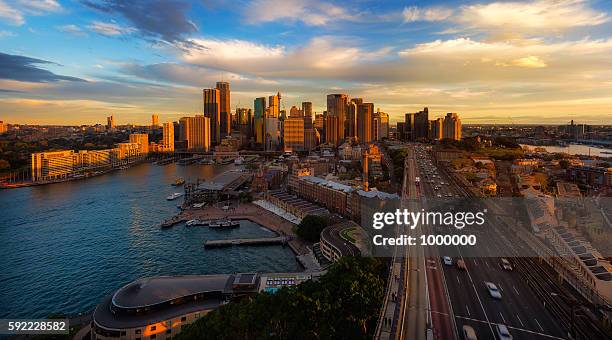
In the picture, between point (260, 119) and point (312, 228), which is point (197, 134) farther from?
point (312, 228)

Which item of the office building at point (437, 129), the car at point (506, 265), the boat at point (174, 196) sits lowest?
the boat at point (174, 196)

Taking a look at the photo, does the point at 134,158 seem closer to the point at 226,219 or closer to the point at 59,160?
the point at 59,160

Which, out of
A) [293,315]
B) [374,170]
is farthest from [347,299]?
[374,170]

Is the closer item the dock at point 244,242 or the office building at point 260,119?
the dock at point 244,242

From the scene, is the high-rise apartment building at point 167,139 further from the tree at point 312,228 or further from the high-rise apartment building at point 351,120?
the tree at point 312,228

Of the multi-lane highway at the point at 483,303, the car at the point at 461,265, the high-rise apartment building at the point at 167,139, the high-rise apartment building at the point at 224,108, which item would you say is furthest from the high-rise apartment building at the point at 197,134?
the car at the point at 461,265
